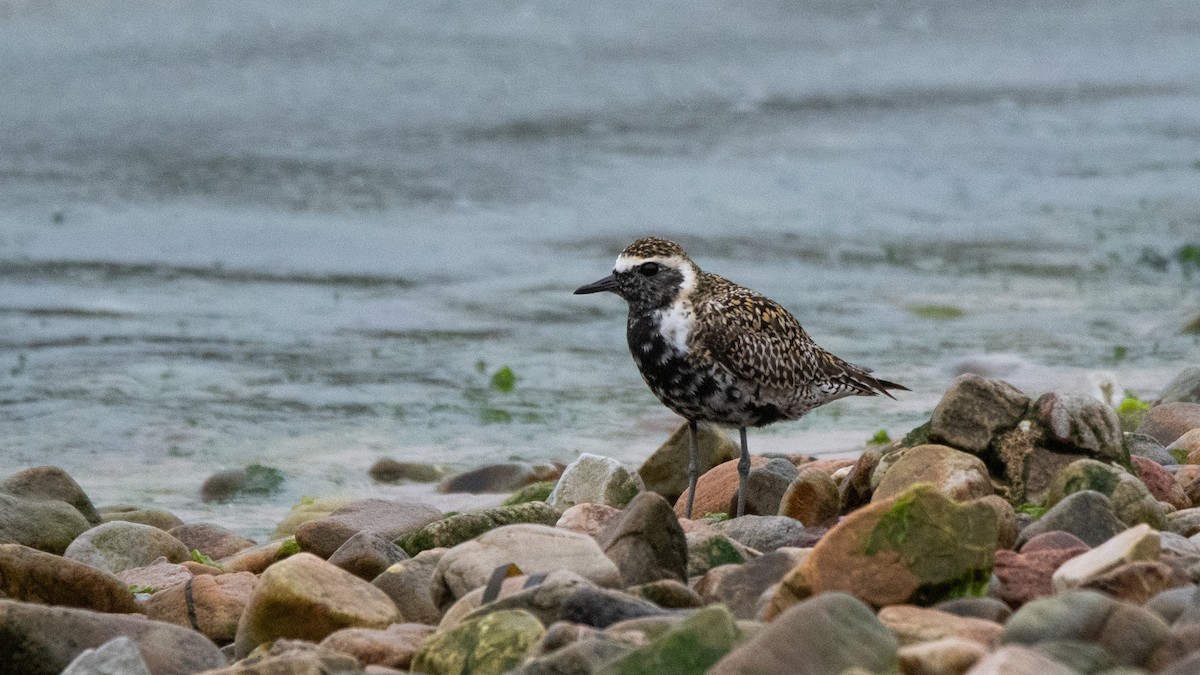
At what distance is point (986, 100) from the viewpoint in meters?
18.1

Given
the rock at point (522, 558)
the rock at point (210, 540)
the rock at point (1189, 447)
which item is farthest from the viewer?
the rock at point (210, 540)

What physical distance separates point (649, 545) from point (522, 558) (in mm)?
338

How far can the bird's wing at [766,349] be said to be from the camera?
591 centimetres

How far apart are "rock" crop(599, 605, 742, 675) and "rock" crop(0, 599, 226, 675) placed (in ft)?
4.39

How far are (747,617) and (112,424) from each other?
18.9 ft

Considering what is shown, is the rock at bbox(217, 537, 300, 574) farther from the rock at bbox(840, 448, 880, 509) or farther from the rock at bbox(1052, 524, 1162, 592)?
the rock at bbox(1052, 524, 1162, 592)

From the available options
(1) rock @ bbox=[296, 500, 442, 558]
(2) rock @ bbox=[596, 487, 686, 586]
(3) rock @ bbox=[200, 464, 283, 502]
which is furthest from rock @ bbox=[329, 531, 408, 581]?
(3) rock @ bbox=[200, 464, 283, 502]

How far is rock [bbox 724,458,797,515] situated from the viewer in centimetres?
601

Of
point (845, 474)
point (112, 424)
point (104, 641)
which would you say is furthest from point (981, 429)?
point (112, 424)

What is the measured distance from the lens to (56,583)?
190 inches

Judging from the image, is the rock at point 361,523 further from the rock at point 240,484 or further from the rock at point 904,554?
the rock at point 904,554

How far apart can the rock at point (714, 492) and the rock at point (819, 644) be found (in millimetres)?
2728

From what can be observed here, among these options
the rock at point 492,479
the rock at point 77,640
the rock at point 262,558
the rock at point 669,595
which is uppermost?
the rock at point 669,595

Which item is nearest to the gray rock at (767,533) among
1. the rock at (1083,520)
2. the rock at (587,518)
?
the rock at (587,518)
